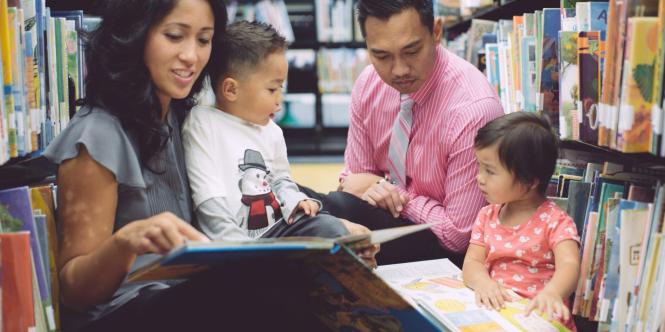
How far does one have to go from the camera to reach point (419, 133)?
6.47 feet

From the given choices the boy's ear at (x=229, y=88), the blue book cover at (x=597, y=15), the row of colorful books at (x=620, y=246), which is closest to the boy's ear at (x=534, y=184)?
the row of colorful books at (x=620, y=246)

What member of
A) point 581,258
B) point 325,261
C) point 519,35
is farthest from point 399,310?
point 519,35

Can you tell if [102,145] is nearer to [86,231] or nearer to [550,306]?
[86,231]

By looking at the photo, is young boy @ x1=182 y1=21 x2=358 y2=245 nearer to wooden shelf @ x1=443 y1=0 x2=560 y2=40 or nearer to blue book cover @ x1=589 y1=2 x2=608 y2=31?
blue book cover @ x1=589 y1=2 x2=608 y2=31

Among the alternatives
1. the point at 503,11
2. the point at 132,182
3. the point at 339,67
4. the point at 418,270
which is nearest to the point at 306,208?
the point at 418,270

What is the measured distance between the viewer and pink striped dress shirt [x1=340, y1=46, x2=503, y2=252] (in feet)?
5.93

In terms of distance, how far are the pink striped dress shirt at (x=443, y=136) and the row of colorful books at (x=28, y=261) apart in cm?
105

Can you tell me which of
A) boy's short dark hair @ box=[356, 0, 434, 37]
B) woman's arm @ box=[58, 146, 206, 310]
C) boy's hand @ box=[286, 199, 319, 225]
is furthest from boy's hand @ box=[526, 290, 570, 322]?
boy's short dark hair @ box=[356, 0, 434, 37]

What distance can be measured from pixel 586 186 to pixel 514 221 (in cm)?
19

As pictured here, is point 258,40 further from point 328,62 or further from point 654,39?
point 328,62

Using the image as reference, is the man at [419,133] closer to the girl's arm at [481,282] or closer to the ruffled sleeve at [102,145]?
the girl's arm at [481,282]

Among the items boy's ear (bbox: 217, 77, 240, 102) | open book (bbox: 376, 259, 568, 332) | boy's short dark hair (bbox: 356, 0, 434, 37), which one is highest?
boy's short dark hair (bbox: 356, 0, 434, 37)

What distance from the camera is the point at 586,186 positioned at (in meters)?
1.55

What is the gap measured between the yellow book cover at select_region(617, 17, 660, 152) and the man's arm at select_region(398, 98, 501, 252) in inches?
23.7
